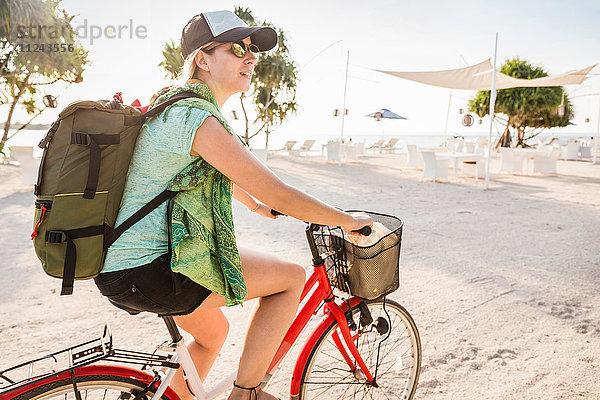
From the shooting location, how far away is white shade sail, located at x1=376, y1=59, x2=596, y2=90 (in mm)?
12445

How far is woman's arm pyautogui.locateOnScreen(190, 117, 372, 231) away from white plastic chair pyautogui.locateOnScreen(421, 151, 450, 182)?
11.2 m

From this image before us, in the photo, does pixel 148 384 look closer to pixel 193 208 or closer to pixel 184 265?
pixel 184 265

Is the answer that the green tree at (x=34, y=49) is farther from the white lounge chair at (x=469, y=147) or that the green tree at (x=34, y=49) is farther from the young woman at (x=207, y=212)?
the white lounge chair at (x=469, y=147)

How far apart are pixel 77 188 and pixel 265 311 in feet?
2.43

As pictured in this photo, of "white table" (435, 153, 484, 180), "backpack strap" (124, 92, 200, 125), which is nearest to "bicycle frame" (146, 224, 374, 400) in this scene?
"backpack strap" (124, 92, 200, 125)

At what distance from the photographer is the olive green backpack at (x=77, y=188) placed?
3.78 feet

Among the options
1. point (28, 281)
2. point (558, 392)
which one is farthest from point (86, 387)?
point (28, 281)

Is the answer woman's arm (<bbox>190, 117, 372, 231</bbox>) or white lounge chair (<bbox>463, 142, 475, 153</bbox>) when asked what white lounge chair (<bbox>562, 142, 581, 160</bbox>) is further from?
woman's arm (<bbox>190, 117, 372, 231</bbox>)

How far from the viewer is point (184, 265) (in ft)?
4.28

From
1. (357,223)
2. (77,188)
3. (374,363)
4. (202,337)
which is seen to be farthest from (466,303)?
(77,188)

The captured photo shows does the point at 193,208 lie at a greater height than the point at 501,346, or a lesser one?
greater

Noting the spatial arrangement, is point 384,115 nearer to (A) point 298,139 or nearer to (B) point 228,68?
(B) point 228,68

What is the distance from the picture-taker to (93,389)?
4.19 feet

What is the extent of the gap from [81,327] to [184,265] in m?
2.32
